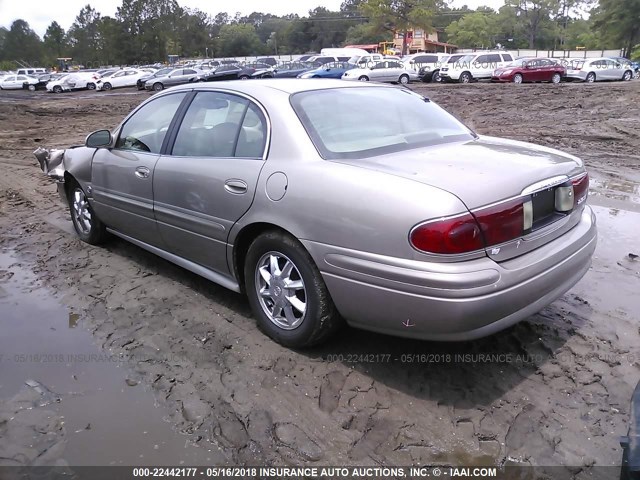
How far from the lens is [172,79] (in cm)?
3572

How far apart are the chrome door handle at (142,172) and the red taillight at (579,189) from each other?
2.98 m

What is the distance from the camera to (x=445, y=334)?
273 centimetres

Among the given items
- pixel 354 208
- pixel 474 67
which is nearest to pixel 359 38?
pixel 474 67

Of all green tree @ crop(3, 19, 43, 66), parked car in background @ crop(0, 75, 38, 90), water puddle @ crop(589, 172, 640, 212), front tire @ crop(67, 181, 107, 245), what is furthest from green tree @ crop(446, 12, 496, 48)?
front tire @ crop(67, 181, 107, 245)

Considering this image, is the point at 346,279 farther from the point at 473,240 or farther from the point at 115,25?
the point at 115,25

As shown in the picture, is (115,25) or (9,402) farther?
(115,25)

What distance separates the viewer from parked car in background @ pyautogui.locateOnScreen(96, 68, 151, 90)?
135 feet

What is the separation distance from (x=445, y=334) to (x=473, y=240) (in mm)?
484

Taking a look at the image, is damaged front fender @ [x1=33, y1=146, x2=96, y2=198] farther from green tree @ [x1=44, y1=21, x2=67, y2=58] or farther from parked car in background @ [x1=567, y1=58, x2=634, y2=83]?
green tree @ [x1=44, y1=21, x2=67, y2=58]

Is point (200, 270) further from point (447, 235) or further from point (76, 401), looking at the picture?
point (447, 235)

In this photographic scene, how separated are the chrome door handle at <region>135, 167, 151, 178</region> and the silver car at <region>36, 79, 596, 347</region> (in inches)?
0.6

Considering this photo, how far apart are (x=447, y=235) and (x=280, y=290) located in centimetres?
119

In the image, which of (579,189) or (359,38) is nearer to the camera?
(579,189)

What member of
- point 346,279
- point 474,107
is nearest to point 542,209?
point 346,279
